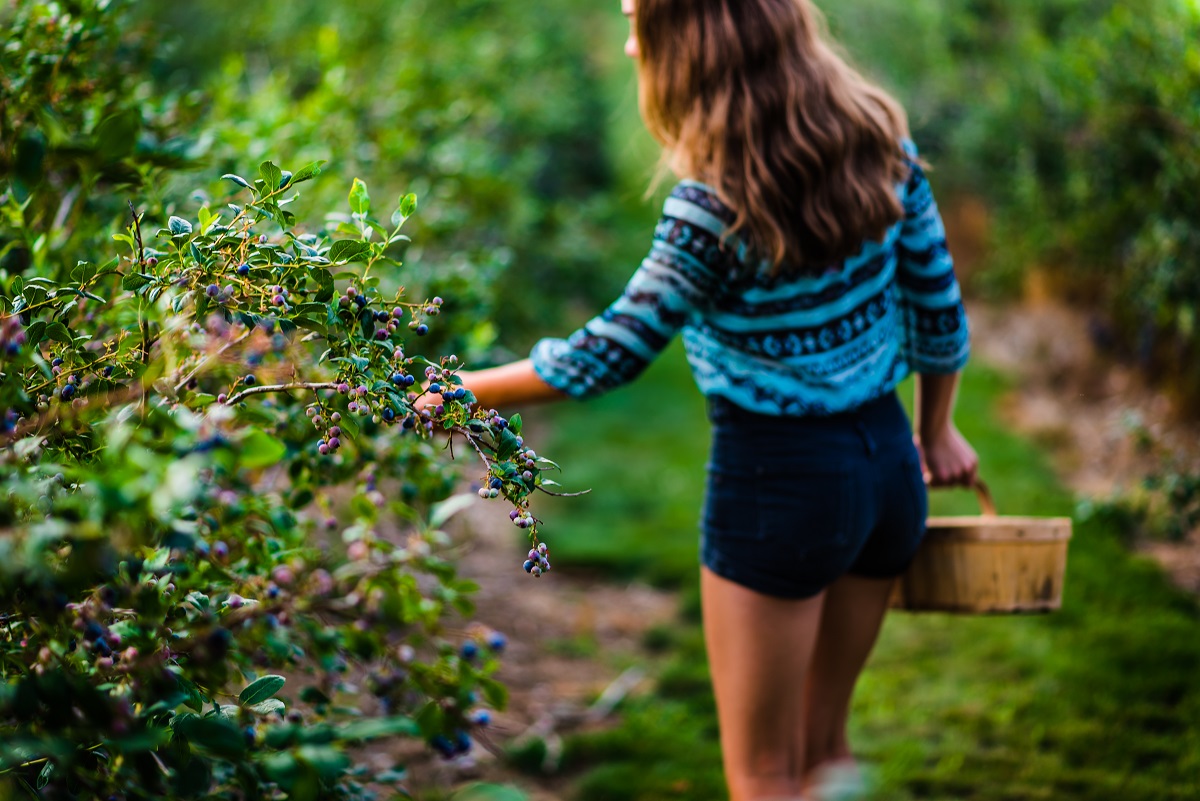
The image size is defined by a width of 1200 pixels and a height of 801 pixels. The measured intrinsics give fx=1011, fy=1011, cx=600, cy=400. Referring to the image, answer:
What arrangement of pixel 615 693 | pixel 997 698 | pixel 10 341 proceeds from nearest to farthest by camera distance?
pixel 10 341 < pixel 997 698 < pixel 615 693

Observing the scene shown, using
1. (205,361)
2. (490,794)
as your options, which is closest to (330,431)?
(205,361)

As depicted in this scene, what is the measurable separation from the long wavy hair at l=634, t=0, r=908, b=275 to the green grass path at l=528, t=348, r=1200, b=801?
1.65 metres

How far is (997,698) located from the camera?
10.4ft

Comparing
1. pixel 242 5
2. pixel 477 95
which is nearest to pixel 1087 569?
pixel 477 95

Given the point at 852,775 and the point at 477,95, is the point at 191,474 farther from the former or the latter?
the point at 477,95

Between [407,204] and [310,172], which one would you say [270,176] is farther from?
[407,204]

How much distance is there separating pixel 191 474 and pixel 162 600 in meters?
0.57

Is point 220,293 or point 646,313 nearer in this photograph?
point 220,293

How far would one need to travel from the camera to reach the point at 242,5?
6.06 metres

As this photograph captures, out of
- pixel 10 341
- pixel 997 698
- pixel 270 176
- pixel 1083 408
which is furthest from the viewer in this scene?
pixel 1083 408

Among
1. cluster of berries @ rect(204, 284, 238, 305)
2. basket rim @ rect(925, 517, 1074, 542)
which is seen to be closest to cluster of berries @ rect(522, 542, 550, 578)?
cluster of berries @ rect(204, 284, 238, 305)

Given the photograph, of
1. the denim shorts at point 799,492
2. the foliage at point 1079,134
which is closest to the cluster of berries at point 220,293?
the denim shorts at point 799,492

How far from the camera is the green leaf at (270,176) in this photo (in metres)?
1.25

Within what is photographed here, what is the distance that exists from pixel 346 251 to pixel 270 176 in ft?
0.43
